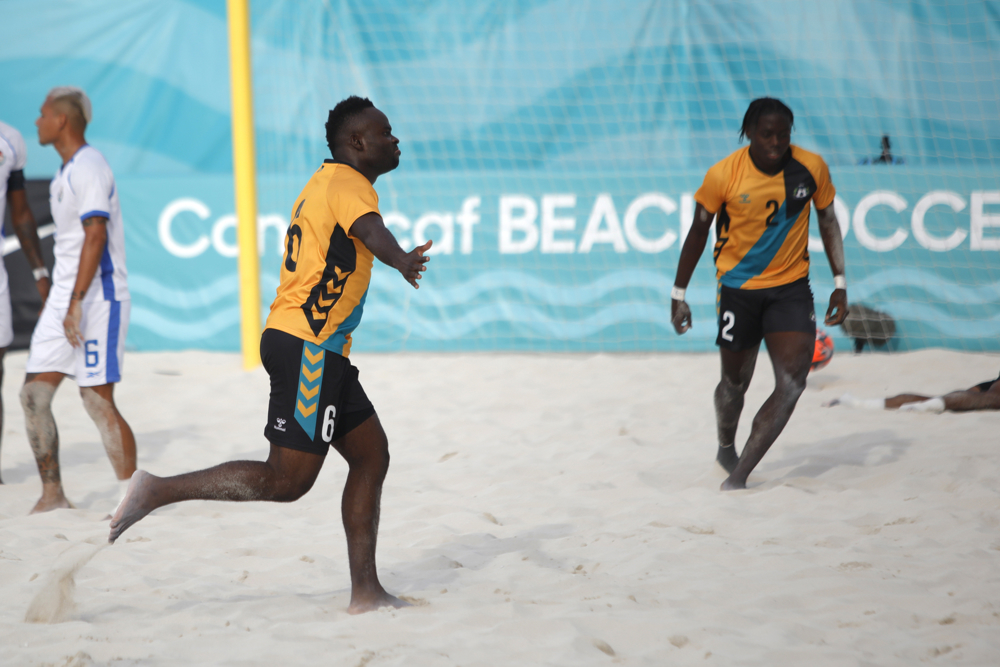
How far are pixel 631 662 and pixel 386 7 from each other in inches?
362

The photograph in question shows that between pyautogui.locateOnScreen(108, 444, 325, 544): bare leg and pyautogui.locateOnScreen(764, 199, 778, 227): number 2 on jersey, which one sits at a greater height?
pyautogui.locateOnScreen(764, 199, 778, 227): number 2 on jersey

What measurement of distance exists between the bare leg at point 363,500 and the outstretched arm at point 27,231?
235 cm

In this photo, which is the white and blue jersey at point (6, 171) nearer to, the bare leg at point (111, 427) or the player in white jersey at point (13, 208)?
the player in white jersey at point (13, 208)

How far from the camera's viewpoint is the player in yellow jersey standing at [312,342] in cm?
238

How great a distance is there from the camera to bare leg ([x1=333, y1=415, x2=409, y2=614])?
251 centimetres

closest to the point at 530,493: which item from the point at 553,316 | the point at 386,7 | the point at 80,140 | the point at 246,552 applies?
the point at 246,552

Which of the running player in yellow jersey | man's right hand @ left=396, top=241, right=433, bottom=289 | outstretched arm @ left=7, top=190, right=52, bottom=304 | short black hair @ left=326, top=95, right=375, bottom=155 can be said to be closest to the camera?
man's right hand @ left=396, top=241, right=433, bottom=289

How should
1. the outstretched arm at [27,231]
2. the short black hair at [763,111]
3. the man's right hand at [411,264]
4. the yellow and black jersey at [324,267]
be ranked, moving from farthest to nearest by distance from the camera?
the outstretched arm at [27,231]
the short black hair at [763,111]
the yellow and black jersey at [324,267]
the man's right hand at [411,264]

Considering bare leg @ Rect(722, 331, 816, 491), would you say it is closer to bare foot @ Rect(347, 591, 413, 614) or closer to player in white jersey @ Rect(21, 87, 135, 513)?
bare foot @ Rect(347, 591, 413, 614)

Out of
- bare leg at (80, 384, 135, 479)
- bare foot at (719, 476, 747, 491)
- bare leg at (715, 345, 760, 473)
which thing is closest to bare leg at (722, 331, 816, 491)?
bare foot at (719, 476, 747, 491)

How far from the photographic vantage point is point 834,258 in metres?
3.90

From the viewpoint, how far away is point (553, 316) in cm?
827

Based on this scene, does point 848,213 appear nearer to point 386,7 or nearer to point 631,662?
point 386,7

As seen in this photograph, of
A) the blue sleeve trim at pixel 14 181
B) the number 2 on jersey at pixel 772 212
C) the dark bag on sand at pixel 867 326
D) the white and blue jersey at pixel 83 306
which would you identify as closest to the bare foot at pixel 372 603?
the white and blue jersey at pixel 83 306
